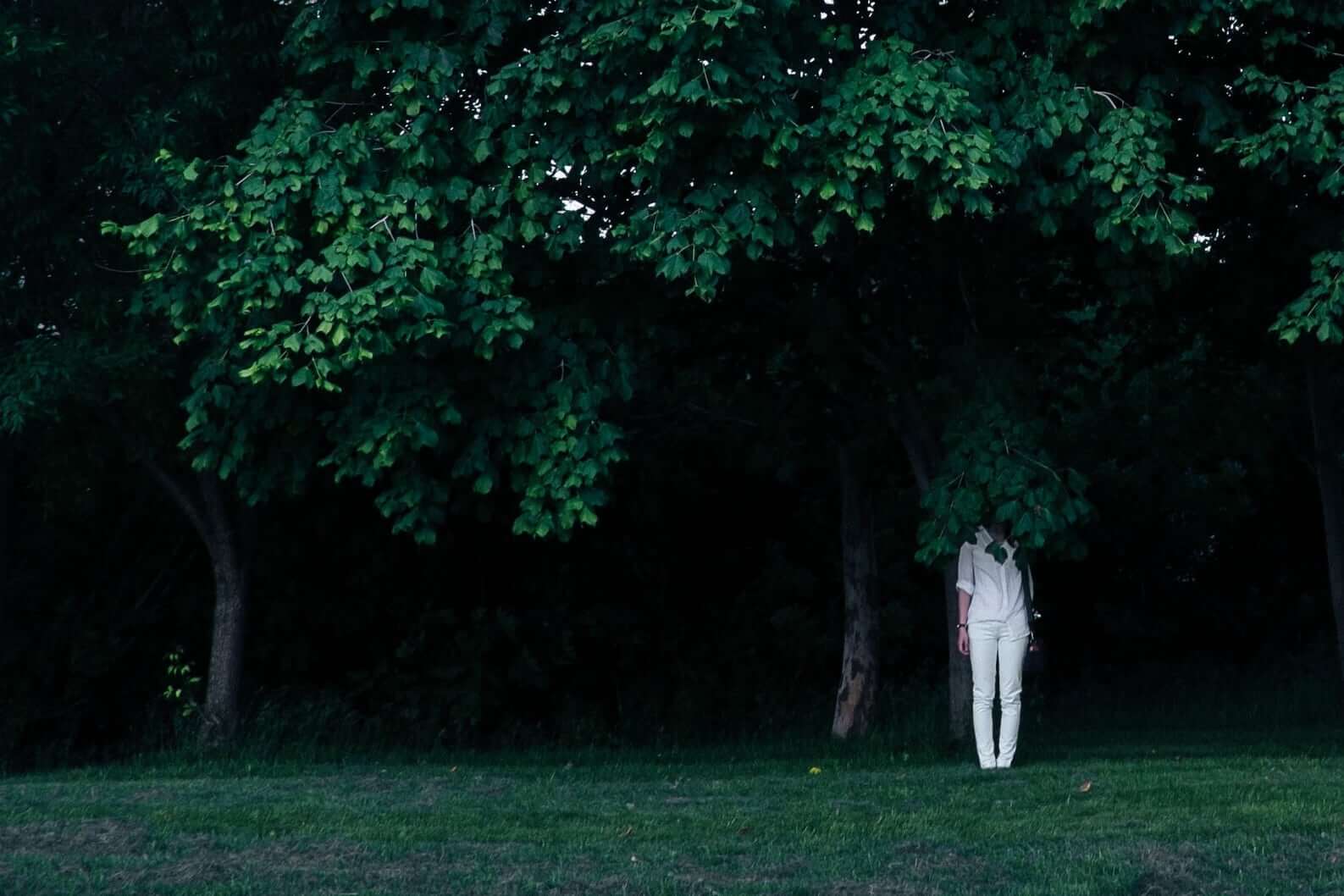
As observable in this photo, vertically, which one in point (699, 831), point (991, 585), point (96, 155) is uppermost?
point (96, 155)

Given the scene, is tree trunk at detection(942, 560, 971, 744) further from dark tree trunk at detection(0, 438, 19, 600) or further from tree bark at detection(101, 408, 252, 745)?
dark tree trunk at detection(0, 438, 19, 600)

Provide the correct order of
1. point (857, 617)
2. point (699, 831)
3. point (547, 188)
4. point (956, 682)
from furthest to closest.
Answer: point (857, 617)
point (956, 682)
point (547, 188)
point (699, 831)

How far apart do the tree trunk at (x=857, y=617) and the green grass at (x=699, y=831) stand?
4031 mm

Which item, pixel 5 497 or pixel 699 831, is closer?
pixel 699 831

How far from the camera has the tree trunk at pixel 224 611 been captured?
15.3 m

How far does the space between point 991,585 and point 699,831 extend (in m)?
3.46

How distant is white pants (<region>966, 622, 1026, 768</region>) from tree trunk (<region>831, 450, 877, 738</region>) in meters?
4.29

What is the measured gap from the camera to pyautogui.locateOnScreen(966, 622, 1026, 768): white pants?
11109mm

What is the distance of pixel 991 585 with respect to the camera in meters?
11.1

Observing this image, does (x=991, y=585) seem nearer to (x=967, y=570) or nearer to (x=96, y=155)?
(x=967, y=570)

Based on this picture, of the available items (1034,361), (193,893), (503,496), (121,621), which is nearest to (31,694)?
(121,621)

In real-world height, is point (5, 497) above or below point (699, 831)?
above

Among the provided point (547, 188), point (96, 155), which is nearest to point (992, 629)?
point (547, 188)

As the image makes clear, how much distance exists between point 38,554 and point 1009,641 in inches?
483
